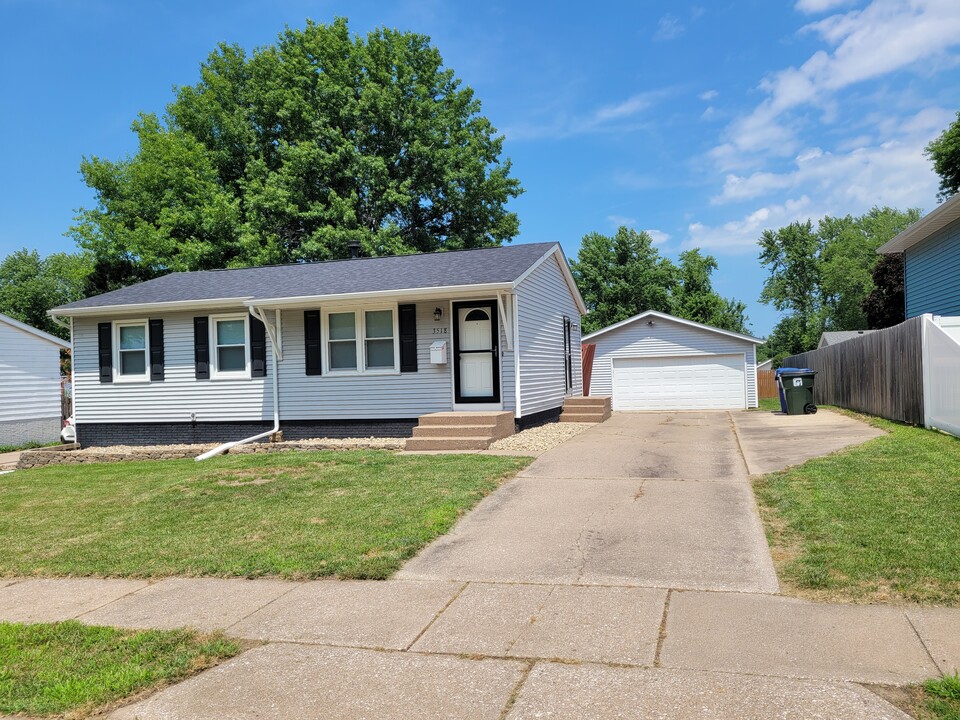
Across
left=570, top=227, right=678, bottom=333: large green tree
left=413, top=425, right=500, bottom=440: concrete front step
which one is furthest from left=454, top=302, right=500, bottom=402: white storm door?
left=570, top=227, right=678, bottom=333: large green tree

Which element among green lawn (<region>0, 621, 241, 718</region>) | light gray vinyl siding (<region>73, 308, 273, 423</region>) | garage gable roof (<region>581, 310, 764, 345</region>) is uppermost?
garage gable roof (<region>581, 310, 764, 345</region>)

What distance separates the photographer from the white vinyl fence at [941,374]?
952cm

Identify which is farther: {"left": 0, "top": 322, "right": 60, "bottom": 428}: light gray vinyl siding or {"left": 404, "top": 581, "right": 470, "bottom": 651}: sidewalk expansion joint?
{"left": 0, "top": 322, "right": 60, "bottom": 428}: light gray vinyl siding

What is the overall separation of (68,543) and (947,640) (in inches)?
274

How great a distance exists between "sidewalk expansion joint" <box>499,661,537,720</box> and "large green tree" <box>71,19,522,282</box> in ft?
81.5

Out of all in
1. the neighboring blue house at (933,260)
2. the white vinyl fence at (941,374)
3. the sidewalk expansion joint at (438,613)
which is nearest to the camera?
the sidewalk expansion joint at (438,613)

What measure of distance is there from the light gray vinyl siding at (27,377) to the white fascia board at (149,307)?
19.5 ft

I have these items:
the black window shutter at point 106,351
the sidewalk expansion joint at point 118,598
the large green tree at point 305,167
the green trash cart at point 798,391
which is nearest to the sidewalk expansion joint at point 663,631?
the sidewalk expansion joint at point 118,598

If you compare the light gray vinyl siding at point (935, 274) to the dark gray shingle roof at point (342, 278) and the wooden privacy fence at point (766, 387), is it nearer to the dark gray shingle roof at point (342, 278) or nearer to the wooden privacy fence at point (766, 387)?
the dark gray shingle roof at point (342, 278)

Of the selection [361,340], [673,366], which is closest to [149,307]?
[361,340]

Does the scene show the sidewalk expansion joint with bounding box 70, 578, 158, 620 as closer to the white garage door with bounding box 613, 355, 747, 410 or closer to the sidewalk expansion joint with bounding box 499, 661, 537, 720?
the sidewalk expansion joint with bounding box 499, 661, 537, 720

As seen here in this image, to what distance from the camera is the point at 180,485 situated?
9.08m

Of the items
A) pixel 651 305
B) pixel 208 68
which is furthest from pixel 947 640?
pixel 651 305

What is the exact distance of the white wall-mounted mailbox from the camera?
13242 millimetres
